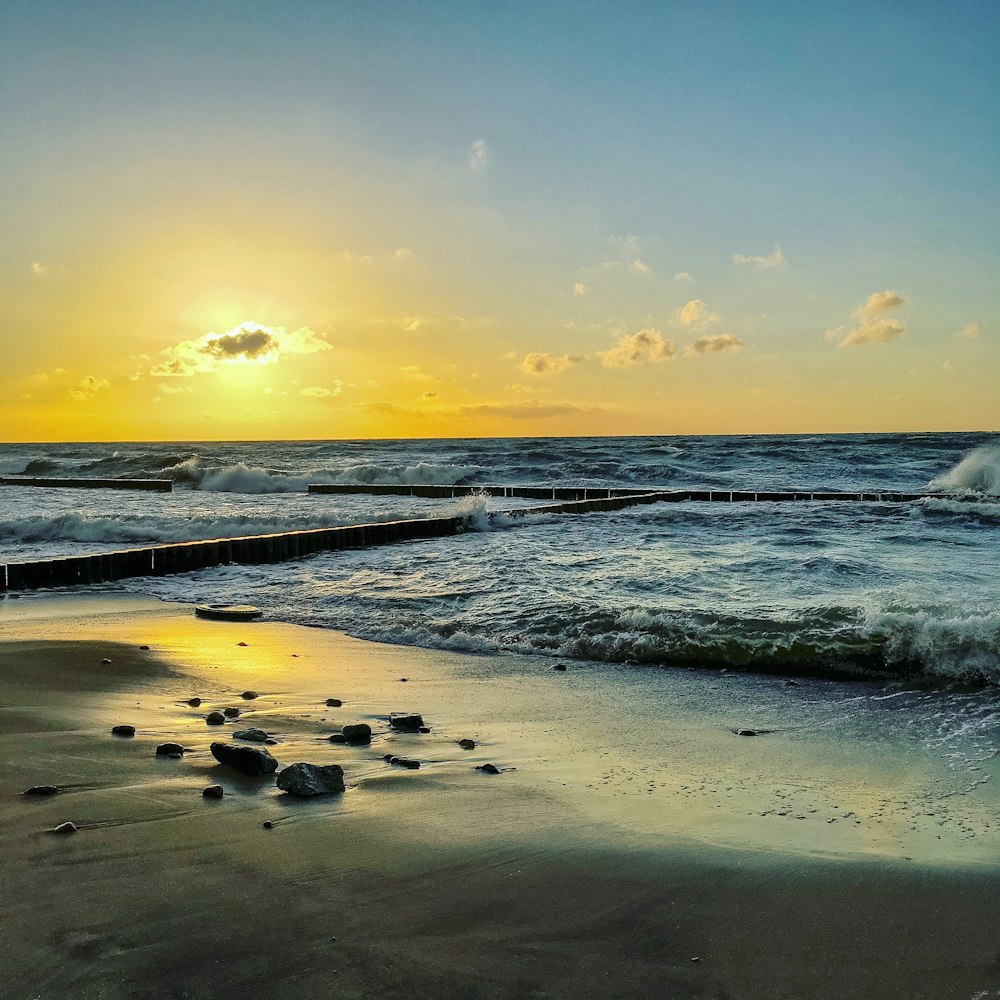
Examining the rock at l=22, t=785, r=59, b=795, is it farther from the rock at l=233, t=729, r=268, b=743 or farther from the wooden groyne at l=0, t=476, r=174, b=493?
the wooden groyne at l=0, t=476, r=174, b=493

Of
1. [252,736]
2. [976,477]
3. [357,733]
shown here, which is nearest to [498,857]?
[357,733]

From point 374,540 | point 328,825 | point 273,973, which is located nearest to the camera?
point 273,973

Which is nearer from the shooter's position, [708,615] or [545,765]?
[545,765]

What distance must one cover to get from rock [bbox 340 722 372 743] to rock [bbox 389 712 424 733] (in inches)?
10.7

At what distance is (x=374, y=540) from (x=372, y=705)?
10133 mm

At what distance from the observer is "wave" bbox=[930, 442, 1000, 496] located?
29484mm

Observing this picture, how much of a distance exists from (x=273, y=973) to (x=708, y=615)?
5.94 m

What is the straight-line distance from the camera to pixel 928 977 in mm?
2328

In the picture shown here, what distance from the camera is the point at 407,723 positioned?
484cm

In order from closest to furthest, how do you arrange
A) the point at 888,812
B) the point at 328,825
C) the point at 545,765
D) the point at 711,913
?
1. the point at 711,913
2. the point at 328,825
3. the point at 888,812
4. the point at 545,765

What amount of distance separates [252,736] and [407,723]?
79cm

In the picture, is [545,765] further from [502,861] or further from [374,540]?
[374,540]

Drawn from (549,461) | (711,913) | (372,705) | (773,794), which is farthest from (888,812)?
(549,461)

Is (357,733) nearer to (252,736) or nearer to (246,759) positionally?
(252,736)
